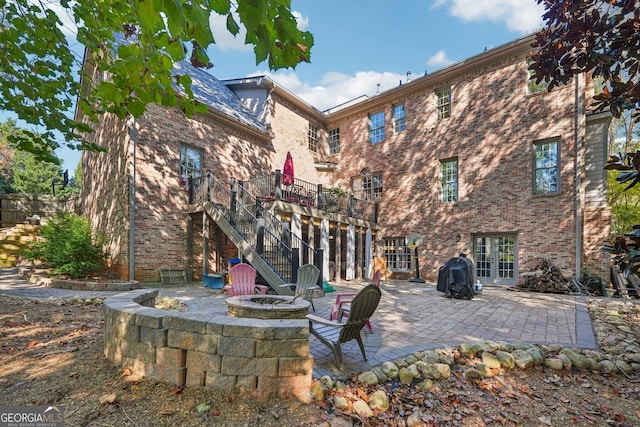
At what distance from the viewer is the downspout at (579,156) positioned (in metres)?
9.54

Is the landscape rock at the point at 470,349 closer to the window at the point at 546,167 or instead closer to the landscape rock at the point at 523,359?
the landscape rock at the point at 523,359

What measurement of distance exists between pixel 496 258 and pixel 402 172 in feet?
17.6

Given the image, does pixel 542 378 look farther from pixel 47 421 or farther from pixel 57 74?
pixel 57 74

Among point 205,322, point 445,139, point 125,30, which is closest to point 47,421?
point 205,322

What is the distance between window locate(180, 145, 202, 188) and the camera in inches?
419

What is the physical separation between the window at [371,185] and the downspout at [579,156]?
294 inches

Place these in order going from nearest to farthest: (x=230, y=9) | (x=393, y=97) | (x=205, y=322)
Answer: (x=230, y=9), (x=205, y=322), (x=393, y=97)

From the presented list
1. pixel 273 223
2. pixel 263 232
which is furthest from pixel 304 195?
pixel 263 232

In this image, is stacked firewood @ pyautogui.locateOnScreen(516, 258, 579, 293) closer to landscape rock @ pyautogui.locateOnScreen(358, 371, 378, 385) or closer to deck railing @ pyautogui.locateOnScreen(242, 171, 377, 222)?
deck railing @ pyautogui.locateOnScreen(242, 171, 377, 222)

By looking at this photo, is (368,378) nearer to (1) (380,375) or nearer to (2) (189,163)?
(1) (380,375)

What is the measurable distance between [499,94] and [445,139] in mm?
2484

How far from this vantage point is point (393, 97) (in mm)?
14234

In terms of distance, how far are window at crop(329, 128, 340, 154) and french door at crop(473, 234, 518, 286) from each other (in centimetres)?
863

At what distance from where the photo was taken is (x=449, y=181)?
499 inches
